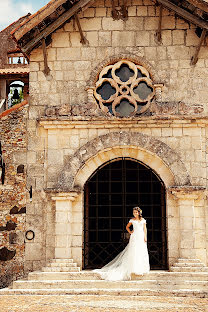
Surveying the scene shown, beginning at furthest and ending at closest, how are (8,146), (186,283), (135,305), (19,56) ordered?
1. (19,56)
2. (8,146)
3. (186,283)
4. (135,305)

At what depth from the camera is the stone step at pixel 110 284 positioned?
7789 millimetres

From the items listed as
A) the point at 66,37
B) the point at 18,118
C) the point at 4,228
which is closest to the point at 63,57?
the point at 66,37

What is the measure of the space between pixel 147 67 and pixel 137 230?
3487 mm

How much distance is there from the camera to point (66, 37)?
9625 mm

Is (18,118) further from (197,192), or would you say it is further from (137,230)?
(197,192)

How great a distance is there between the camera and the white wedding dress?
8.23 m

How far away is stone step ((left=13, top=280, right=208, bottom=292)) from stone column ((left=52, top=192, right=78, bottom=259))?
0.73 metres

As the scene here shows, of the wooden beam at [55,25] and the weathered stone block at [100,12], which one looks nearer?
the wooden beam at [55,25]

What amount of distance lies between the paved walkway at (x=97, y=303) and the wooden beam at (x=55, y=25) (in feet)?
16.8

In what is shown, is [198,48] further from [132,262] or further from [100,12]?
[132,262]

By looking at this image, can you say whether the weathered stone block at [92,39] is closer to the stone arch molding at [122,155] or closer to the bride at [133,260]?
the stone arch molding at [122,155]

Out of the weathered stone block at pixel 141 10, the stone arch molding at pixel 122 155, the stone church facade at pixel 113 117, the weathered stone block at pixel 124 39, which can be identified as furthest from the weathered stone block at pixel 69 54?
the stone arch molding at pixel 122 155

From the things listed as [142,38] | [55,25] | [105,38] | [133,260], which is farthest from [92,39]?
[133,260]

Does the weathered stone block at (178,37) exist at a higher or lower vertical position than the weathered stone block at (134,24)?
lower
